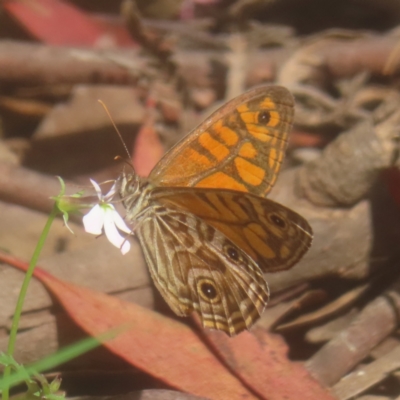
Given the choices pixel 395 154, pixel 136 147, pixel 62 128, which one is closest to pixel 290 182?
pixel 395 154

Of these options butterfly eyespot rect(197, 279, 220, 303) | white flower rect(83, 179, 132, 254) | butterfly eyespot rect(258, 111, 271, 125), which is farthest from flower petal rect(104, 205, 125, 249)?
butterfly eyespot rect(258, 111, 271, 125)

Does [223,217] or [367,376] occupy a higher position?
[223,217]

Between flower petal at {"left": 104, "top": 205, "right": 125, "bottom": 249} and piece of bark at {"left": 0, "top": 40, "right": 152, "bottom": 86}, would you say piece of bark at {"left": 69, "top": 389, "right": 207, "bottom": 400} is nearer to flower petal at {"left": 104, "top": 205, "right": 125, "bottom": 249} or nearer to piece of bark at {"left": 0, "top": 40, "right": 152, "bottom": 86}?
flower petal at {"left": 104, "top": 205, "right": 125, "bottom": 249}

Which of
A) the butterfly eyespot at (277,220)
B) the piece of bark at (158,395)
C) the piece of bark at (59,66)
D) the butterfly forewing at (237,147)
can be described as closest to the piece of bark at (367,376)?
the piece of bark at (158,395)

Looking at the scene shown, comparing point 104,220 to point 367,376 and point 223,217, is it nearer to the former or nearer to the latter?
point 223,217

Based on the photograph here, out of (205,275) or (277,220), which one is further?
(205,275)

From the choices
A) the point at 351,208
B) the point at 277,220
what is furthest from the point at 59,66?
the point at 277,220

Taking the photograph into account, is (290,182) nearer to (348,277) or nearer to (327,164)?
(327,164)
